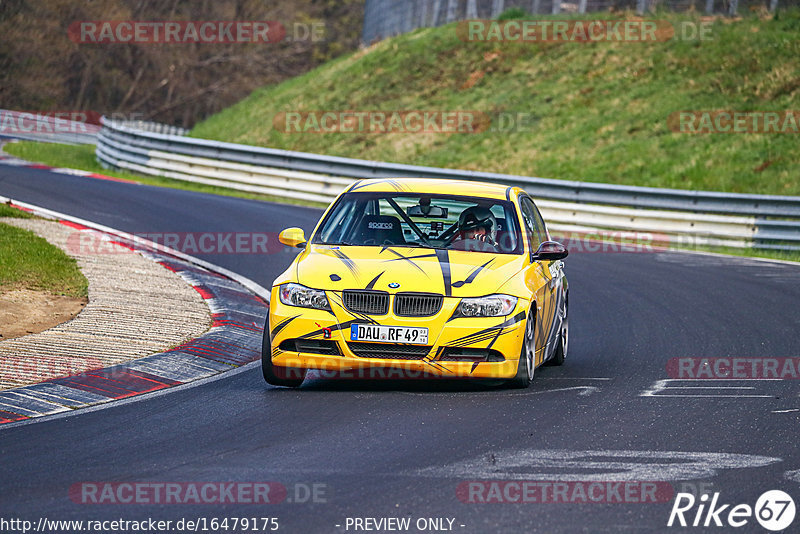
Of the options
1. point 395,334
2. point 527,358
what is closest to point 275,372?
point 395,334

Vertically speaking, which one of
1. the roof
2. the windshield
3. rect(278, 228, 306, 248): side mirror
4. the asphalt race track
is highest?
the roof

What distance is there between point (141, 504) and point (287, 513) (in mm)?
708

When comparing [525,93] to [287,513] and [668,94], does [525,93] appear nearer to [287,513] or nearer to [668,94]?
[668,94]

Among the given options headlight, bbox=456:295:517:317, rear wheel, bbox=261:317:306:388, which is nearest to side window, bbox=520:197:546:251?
headlight, bbox=456:295:517:317

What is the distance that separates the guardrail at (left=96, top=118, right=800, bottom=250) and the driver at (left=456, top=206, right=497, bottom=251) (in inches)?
475

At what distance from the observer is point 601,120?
3259 cm

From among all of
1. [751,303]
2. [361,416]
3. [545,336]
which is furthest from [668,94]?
[361,416]

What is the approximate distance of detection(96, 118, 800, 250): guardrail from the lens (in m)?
21.3

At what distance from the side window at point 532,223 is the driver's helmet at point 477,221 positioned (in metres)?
0.30

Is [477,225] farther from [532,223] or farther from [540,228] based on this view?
[540,228]

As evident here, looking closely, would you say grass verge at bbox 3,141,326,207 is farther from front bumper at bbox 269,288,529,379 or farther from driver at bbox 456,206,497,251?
front bumper at bbox 269,288,529,379

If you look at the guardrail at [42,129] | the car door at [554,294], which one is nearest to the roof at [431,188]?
the car door at [554,294]

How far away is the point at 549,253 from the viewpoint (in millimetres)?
9641

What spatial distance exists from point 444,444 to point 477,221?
3.21 m
